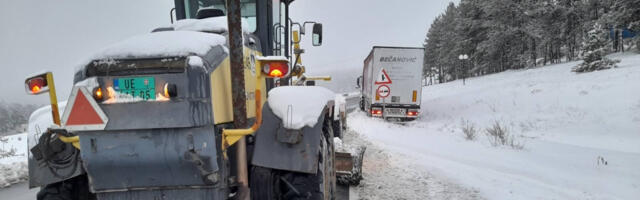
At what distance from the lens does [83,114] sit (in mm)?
2152

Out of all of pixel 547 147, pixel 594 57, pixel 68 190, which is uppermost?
pixel 594 57

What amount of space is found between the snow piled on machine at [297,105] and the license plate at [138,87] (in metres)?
0.91

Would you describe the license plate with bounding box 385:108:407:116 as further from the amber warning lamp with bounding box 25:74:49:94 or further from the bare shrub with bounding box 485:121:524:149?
the amber warning lamp with bounding box 25:74:49:94

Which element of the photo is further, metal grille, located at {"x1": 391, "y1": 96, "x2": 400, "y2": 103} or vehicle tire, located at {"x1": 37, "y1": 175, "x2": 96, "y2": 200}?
metal grille, located at {"x1": 391, "y1": 96, "x2": 400, "y2": 103}

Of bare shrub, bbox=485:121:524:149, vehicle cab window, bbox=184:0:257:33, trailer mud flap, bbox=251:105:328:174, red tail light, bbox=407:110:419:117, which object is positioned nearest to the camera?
trailer mud flap, bbox=251:105:328:174

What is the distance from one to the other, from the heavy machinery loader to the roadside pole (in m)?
0.02

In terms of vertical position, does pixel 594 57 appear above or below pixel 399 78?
above

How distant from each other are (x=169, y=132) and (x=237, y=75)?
57 cm

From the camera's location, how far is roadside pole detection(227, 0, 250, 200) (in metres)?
2.19

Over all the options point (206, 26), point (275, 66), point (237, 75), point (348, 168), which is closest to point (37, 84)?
point (206, 26)

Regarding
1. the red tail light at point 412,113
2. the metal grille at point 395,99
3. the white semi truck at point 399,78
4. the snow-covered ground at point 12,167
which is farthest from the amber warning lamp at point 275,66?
the red tail light at point 412,113

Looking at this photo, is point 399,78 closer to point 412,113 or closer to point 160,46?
point 412,113

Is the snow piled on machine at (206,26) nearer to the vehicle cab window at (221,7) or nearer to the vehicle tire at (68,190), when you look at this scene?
the vehicle cab window at (221,7)

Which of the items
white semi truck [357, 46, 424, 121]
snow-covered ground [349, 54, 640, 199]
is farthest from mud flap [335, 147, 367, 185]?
white semi truck [357, 46, 424, 121]
